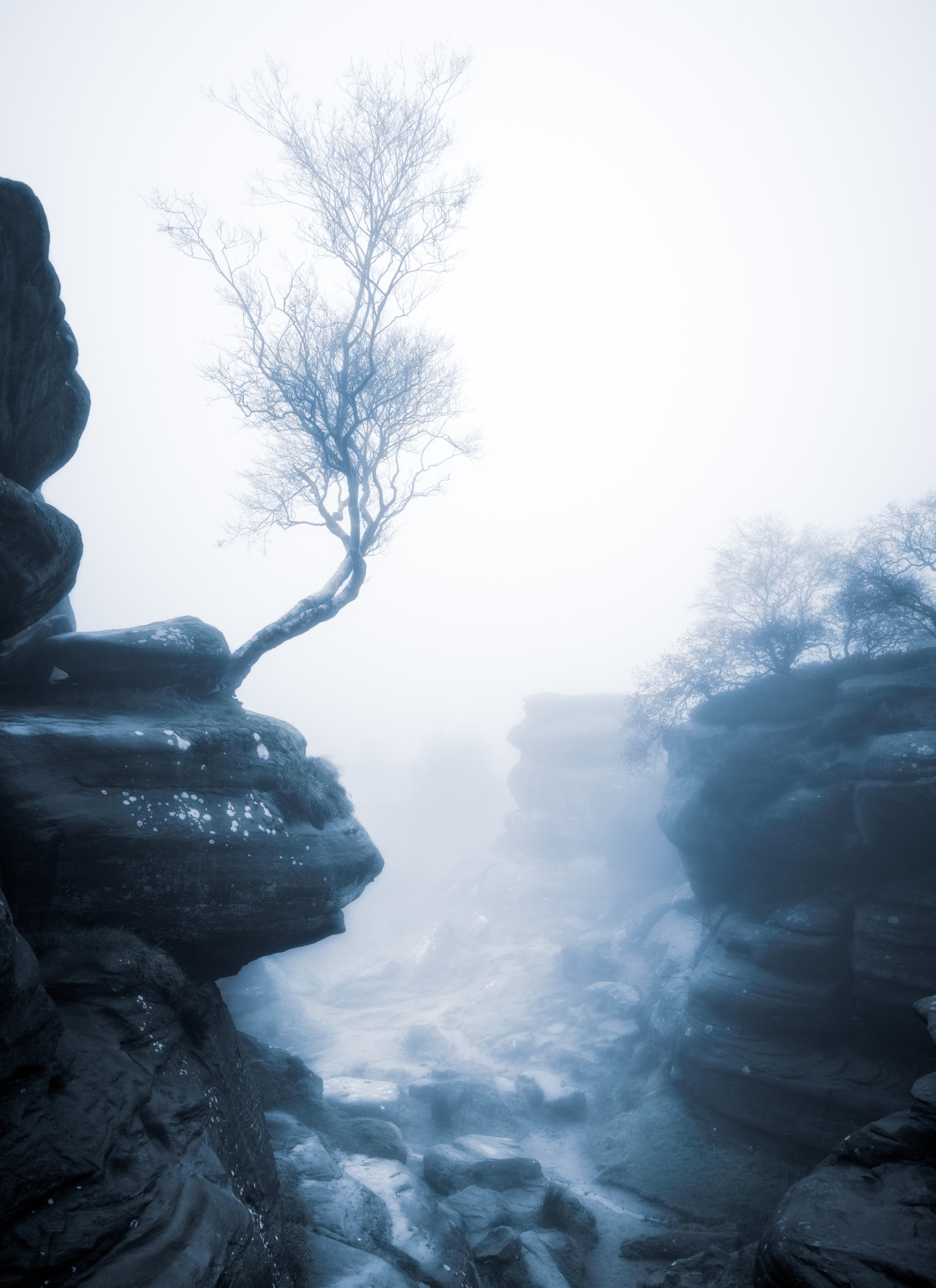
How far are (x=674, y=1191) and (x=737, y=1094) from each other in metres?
3.36

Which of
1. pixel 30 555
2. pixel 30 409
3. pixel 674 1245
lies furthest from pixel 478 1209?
pixel 30 409

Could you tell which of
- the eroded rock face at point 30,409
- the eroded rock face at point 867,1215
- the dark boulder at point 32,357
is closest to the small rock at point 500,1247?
the eroded rock face at point 867,1215

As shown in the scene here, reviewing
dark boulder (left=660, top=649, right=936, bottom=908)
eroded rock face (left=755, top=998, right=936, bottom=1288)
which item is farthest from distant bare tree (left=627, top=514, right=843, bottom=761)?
eroded rock face (left=755, top=998, right=936, bottom=1288)

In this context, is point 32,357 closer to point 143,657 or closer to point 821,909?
point 143,657

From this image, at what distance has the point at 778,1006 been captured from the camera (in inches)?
675

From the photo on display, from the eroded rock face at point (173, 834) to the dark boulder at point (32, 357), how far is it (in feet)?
15.0

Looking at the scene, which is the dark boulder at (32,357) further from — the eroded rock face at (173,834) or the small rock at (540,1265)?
the small rock at (540,1265)

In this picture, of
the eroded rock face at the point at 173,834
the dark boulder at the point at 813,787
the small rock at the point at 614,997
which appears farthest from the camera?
the small rock at the point at 614,997

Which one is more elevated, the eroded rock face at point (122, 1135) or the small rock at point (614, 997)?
the eroded rock face at point (122, 1135)

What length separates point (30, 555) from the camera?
791cm

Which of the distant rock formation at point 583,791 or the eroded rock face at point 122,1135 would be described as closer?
the eroded rock face at point 122,1135

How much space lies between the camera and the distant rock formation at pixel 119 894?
5.86 metres

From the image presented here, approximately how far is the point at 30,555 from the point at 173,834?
479 cm

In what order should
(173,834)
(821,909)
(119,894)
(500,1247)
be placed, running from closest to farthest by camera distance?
1. (119,894)
2. (173,834)
3. (500,1247)
4. (821,909)
